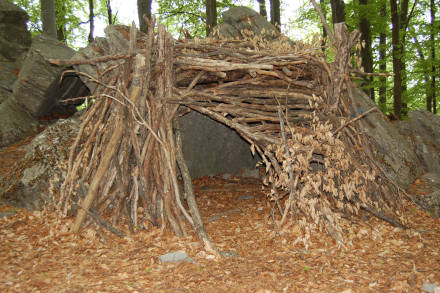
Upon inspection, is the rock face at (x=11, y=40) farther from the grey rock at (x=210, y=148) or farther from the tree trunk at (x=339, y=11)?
the tree trunk at (x=339, y=11)

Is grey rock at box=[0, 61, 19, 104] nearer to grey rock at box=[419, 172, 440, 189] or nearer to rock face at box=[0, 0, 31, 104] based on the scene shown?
rock face at box=[0, 0, 31, 104]


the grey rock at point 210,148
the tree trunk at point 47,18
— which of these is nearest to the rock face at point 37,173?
the grey rock at point 210,148

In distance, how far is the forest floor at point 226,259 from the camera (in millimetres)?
3055

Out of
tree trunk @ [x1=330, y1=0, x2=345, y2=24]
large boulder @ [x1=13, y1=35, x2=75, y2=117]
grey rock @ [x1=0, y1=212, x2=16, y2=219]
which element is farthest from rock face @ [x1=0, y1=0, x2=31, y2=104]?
tree trunk @ [x1=330, y1=0, x2=345, y2=24]

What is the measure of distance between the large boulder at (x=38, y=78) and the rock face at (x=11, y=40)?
68 cm

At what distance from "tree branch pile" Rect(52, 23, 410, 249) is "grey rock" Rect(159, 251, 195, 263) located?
1.76ft

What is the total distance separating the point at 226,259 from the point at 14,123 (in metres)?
7.00

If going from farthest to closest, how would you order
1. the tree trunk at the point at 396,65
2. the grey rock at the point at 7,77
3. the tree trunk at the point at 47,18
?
1. the tree trunk at the point at 47,18
2. the tree trunk at the point at 396,65
3. the grey rock at the point at 7,77

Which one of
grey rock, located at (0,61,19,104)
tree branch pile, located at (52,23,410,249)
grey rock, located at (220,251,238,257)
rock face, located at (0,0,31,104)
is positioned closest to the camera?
grey rock, located at (220,251,238,257)

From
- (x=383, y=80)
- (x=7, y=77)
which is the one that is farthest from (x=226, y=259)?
(x=383, y=80)

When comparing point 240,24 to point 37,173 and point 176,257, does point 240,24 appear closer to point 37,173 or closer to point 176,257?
point 37,173

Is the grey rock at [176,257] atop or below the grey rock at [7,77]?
below

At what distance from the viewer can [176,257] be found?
3561 mm

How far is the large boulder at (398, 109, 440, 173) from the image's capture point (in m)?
6.56
